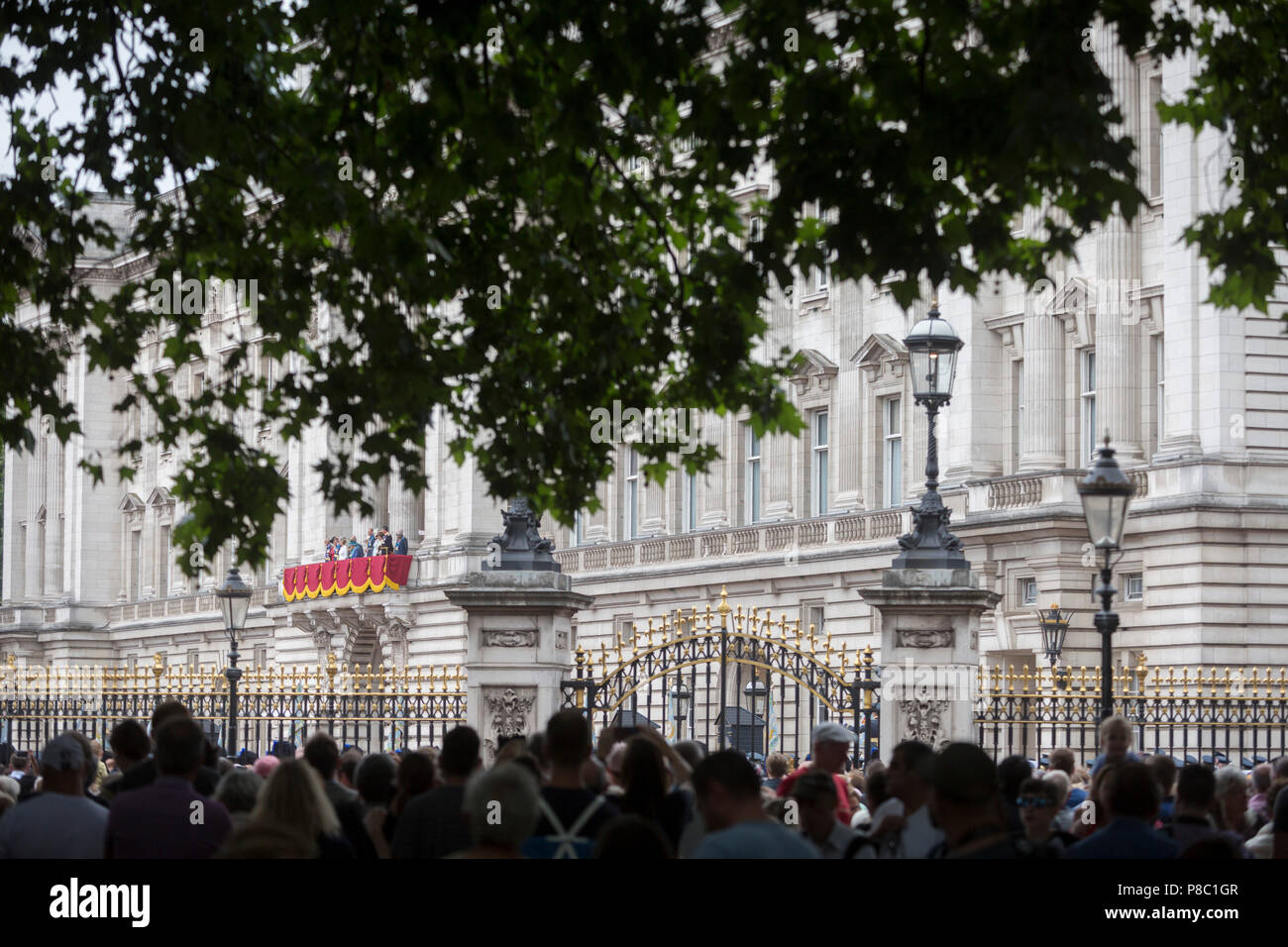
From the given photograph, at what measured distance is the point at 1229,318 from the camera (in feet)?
117

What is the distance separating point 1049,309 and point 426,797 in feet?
103

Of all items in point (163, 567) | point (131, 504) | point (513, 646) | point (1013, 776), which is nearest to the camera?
point (1013, 776)

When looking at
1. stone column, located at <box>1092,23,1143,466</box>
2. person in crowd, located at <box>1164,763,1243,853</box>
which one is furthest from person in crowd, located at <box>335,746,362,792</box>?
stone column, located at <box>1092,23,1143,466</box>

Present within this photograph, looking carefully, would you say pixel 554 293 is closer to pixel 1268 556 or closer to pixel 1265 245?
pixel 1265 245

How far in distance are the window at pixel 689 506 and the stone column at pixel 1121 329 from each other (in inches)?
547

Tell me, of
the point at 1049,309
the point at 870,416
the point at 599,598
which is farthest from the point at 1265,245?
the point at 599,598

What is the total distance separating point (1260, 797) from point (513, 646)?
9.68 m

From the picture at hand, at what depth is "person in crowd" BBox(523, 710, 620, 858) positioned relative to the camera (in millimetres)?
9414

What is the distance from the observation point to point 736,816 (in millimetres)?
8570

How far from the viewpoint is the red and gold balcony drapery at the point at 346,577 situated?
57.0m

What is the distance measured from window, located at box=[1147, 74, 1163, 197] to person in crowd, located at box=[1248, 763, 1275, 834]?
23.8 metres

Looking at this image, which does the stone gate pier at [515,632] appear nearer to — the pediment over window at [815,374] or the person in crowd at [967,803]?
the person in crowd at [967,803]

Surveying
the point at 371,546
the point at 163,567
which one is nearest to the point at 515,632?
the point at 371,546

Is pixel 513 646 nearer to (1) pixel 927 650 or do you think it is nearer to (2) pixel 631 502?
(1) pixel 927 650
